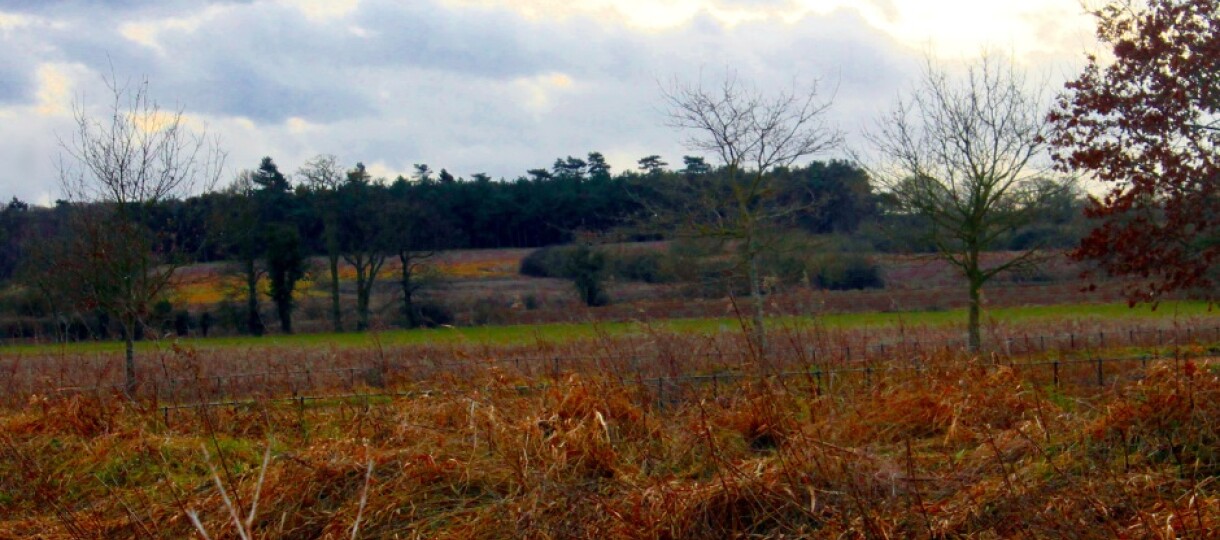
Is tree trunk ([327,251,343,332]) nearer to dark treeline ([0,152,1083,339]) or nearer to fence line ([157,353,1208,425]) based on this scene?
dark treeline ([0,152,1083,339])

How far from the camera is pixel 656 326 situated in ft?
27.5

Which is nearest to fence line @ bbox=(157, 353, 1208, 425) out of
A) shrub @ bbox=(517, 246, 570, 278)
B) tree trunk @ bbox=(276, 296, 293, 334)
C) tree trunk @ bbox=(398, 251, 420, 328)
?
shrub @ bbox=(517, 246, 570, 278)

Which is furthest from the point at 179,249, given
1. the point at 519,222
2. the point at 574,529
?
the point at 519,222

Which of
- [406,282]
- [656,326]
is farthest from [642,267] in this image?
[406,282]

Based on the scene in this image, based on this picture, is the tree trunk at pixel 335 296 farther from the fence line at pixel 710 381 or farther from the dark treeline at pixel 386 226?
the fence line at pixel 710 381

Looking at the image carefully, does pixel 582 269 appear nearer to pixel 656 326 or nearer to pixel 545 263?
pixel 545 263

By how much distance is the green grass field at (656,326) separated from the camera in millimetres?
9211

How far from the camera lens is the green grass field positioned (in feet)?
30.2

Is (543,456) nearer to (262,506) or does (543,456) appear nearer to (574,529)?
(574,529)

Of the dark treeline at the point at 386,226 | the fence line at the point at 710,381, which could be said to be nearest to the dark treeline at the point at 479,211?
the dark treeline at the point at 386,226

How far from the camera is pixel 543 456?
240 inches

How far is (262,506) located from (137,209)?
44.4ft

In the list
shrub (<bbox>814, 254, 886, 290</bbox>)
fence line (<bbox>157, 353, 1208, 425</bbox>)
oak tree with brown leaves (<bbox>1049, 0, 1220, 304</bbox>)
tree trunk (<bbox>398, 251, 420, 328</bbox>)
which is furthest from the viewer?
tree trunk (<bbox>398, 251, 420, 328</bbox>)

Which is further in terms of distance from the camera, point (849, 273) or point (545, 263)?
point (545, 263)
